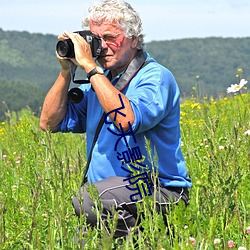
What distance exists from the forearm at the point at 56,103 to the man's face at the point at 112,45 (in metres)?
0.34

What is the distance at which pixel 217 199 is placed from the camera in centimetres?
259

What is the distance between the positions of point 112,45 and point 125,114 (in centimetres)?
53

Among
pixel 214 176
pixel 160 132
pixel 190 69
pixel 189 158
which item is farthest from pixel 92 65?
pixel 190 69

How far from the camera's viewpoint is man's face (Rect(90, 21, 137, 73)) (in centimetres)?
349

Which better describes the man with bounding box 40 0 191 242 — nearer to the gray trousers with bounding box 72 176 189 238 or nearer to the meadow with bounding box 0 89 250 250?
the gray trousers with bounding box 72 176 189 238

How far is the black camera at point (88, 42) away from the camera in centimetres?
339

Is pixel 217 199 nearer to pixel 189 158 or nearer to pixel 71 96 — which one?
pixel 71 96

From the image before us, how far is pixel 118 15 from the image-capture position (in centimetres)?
350

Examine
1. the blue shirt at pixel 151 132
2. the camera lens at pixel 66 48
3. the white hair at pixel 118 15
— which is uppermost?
the white hair at pixel 118 15

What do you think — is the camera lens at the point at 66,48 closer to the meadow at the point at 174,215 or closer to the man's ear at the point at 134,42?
the man's ear at the point at 134,42

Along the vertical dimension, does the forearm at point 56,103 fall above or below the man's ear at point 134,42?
below

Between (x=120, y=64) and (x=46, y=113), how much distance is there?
23.7 inches

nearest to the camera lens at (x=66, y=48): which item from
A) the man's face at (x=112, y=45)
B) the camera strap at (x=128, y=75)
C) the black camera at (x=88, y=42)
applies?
the black camera at (x=88, y=42)

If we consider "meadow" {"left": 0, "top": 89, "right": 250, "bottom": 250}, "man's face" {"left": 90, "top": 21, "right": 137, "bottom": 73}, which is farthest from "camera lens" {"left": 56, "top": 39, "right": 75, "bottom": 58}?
"meadow" {"left": 0, "top": 89, "right": 250, "bottom": 250}
